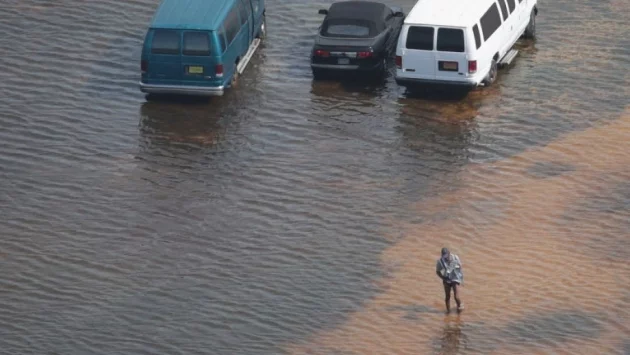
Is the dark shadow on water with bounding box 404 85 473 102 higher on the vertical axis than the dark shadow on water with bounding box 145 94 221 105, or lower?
lower

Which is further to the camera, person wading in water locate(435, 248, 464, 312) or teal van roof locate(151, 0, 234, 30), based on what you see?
teal van roof locate(151, 0, 234, 30)

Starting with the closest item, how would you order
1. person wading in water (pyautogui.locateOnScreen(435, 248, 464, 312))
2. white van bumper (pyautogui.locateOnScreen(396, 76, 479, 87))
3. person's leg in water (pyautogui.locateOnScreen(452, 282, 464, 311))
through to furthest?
person wading in water (pyautogui.locateOnScreen(435, 248, 464, 312)), person's leg in water (pyautogui.locateOnScreen(452, 282, 464, 311)), white van bumper (pyautogui.locateOnScreen(396, 76, 479, 87))

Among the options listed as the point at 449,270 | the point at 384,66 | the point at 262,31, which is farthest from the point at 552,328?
the point at 262,31

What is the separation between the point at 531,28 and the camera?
33094 mm

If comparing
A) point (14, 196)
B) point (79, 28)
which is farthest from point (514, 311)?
point (79, 28)

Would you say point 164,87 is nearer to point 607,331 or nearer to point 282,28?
point 282,28

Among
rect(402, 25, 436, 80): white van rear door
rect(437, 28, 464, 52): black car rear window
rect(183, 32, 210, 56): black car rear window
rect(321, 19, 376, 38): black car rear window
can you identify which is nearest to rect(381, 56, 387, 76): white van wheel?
rect(321, 19, 376, 38): black car rear window

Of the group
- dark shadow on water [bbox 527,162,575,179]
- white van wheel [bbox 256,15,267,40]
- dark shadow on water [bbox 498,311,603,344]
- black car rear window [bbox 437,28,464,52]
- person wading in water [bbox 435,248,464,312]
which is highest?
black car rear window [bbox 437,28,464,52]

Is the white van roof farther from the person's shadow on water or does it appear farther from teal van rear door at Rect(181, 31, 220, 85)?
the person's shadow on water

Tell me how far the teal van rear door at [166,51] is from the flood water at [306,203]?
1117mm

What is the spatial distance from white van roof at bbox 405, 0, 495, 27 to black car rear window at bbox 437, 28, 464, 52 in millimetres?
140

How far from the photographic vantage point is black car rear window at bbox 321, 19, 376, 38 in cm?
3073

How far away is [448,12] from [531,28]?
400 cm

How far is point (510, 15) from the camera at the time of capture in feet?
103
